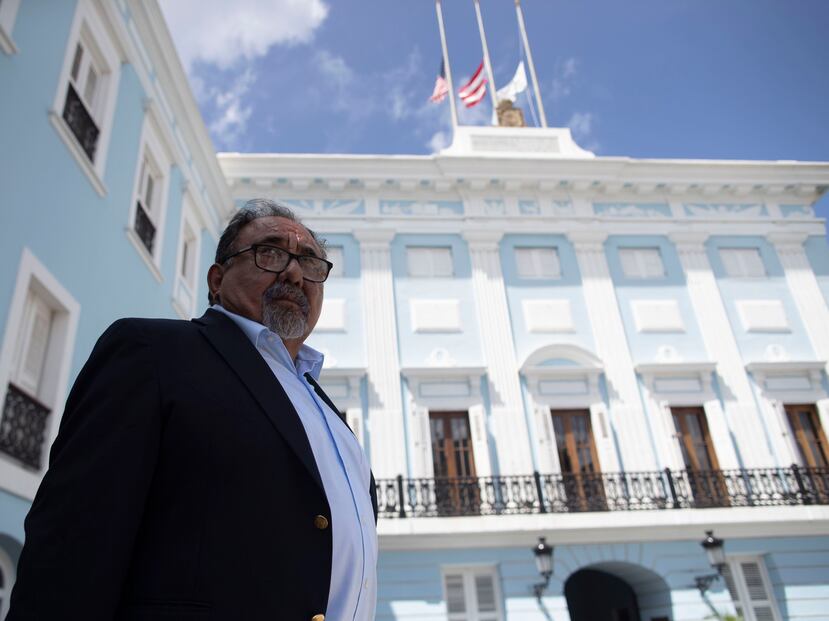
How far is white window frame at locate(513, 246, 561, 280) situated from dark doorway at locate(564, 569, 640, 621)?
696 cm

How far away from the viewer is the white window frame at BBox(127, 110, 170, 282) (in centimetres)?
970

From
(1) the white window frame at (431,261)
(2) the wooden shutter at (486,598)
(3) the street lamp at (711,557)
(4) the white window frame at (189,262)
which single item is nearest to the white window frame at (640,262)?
(1) the white window frame at (431,261)

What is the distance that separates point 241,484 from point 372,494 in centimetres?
90

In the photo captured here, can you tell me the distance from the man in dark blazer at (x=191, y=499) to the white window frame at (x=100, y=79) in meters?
7.06

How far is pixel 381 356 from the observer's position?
1402 cm

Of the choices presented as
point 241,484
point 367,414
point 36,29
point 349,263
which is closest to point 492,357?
point 367,414

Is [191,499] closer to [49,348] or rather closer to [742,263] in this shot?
[49,348]

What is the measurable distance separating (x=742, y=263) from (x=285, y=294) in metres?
16.5

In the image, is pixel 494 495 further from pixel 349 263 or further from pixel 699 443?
pixel 349 263

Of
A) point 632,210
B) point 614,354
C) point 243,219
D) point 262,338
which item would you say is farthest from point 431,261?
point 262,338

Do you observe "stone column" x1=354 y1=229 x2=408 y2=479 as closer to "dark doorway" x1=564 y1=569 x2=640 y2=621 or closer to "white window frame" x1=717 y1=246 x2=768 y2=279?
"dark doorway" x1=564 y1=569 x2=640 y2=621

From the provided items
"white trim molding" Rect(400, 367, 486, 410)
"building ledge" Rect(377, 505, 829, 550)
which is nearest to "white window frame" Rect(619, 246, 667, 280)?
"white trim molding" Rect(400, 367, 486, 410)

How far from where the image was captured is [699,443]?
1383 cm

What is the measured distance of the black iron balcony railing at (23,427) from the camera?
20.0 ft
